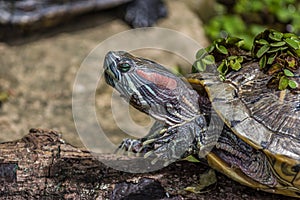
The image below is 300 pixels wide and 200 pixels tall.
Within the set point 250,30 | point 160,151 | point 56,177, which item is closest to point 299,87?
point 160,151

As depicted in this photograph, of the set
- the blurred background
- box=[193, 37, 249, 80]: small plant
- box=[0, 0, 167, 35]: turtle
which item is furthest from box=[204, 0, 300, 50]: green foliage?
box=[193, 37, 249, 80]: small plant

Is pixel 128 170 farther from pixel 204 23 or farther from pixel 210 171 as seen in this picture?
pixel 204 23

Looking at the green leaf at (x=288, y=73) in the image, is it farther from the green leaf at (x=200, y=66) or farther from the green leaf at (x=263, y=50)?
the green leaf at (x=200, y=66)

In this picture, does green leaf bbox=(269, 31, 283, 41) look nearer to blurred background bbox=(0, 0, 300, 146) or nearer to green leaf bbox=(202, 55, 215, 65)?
green leaf bbox=(202, 55, 215, 65)

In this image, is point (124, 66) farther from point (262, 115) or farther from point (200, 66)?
point (262, 115)

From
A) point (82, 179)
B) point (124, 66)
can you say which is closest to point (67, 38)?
point (124, 66)
